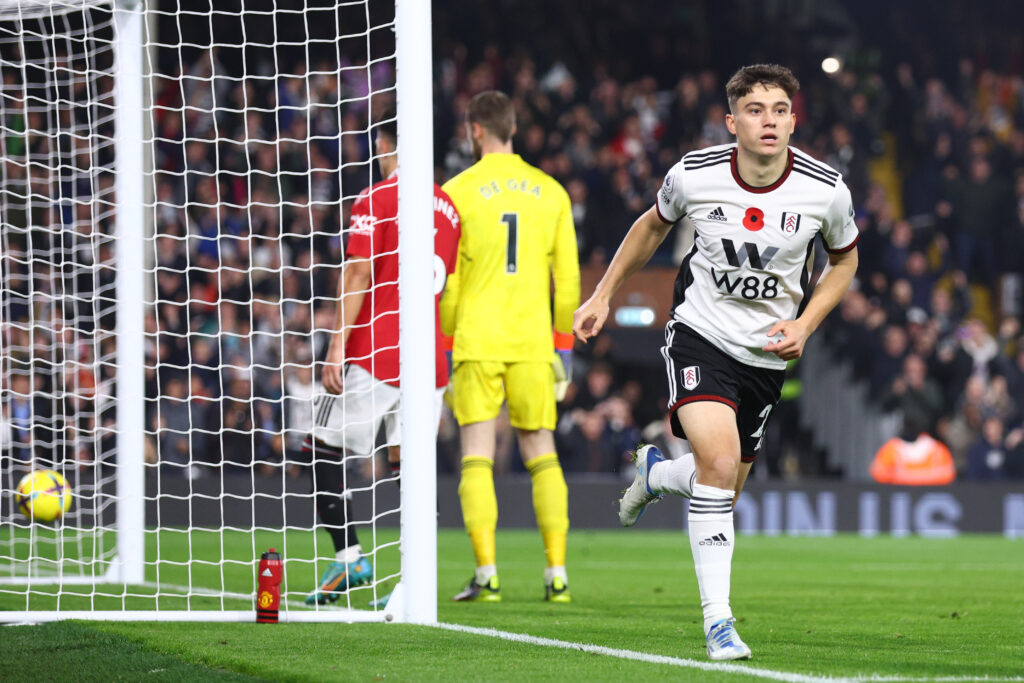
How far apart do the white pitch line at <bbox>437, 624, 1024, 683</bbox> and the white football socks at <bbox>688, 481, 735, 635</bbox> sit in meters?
0.20

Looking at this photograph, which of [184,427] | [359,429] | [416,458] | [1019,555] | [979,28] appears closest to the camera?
[416,458]

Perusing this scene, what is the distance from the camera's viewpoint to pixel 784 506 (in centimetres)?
1503

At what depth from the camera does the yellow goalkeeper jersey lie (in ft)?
22.6

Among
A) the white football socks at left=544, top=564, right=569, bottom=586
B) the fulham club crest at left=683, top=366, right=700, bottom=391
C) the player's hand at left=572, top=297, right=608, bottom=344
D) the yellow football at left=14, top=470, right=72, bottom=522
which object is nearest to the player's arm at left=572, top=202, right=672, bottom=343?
the player's hand at left=572, top=297, right=608, bottom=344

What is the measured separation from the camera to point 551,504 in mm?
6945

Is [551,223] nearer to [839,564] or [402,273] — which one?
[402,273]

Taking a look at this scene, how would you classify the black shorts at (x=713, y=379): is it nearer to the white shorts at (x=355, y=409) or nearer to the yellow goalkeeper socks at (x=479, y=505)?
the white shorts at (x=355, y=409)

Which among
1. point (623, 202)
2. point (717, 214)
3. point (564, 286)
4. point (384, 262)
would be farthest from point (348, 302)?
point (623, 202)

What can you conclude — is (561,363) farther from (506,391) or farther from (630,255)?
(630,255)

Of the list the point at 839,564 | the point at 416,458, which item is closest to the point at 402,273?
the point at 416,458

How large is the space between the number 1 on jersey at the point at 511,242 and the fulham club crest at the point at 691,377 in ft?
7.65

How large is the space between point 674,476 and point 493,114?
256 cm

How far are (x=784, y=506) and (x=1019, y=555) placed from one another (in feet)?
11.4

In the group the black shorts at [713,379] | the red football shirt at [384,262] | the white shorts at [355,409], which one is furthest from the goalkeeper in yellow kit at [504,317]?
the black shorts at [713,379]
